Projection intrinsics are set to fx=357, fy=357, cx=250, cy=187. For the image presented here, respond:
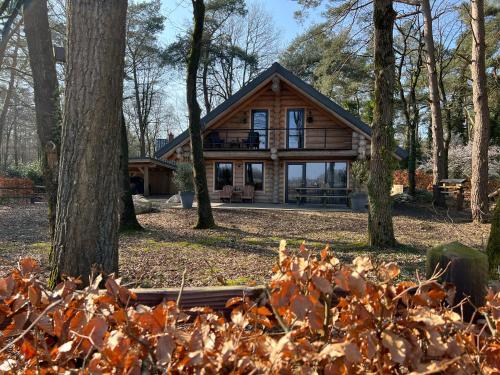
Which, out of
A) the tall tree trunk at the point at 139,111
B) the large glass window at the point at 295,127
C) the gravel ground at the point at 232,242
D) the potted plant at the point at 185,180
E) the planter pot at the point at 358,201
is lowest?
the gravel ground at the point at 232,242

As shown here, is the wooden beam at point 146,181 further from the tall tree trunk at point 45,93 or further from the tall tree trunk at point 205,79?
the tall tree trunk at point 45,93

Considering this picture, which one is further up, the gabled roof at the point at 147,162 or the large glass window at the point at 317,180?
the gabled roof at the point at 147,162

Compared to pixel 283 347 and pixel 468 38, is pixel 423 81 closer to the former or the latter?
pixel 468 38

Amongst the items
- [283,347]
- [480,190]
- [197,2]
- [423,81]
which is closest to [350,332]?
[283,347]

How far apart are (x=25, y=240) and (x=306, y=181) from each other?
44.4ft

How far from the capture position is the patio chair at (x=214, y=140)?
60.8 ft

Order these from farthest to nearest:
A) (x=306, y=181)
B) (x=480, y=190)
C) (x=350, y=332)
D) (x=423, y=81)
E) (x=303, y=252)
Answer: (x=423, y=81) < (x=306, y=181) < (x=480, y=190) < (x=303, y=252) < (x=350, y=332)

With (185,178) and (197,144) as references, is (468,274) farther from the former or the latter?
(185,178)

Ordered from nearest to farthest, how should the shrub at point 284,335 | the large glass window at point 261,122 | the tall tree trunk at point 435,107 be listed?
the shrub at point 284,335, the tall tree trunk at point 435,107, the large glass window at point 261,122

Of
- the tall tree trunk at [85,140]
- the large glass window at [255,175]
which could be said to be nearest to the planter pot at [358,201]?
the large glass window at [255,175]

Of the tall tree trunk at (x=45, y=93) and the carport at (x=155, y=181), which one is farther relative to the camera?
the carport at (x=155, y=181)

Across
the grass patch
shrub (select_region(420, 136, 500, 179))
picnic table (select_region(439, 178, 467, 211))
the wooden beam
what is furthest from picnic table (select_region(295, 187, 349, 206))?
the grass patch

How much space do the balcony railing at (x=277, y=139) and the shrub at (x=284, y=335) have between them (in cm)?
1698

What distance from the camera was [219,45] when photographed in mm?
26609
